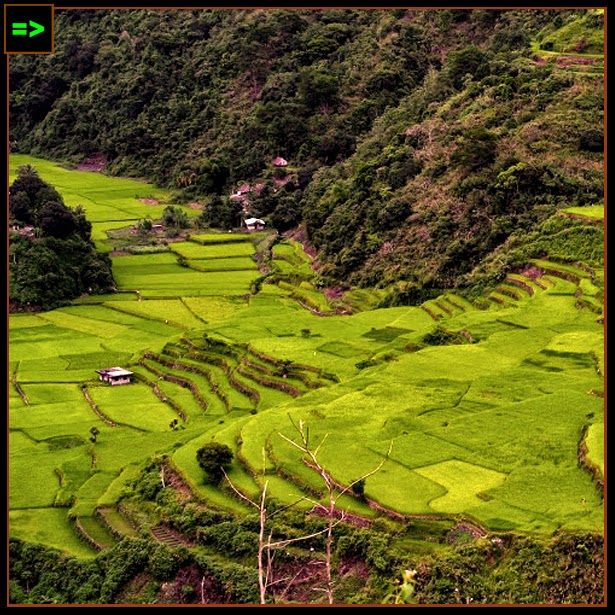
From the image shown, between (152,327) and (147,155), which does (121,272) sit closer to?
(152,327)

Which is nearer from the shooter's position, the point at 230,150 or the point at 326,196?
the point at 326,196

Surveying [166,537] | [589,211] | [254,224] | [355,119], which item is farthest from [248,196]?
→ [166,537]

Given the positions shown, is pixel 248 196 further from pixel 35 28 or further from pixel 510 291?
pixel 35 28

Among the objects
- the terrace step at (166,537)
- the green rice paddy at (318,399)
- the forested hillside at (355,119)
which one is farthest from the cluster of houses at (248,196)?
the terrace step at (166,537)

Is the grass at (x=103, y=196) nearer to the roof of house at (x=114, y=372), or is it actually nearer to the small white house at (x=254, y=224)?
the small white house at (x=254, y=224)

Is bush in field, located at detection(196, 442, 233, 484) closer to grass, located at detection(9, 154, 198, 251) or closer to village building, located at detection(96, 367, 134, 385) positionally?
village building, located at detection(96, 367, 134, 385)

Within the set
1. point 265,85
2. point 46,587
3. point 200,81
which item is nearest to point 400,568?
point 46,587

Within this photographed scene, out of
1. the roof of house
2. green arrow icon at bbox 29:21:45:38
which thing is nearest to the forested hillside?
the roof of house
